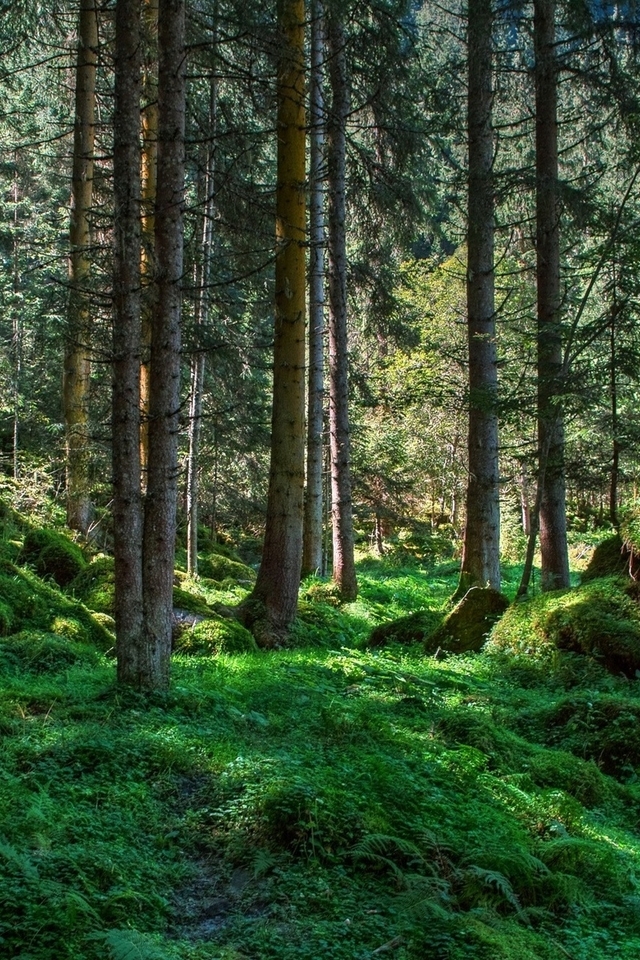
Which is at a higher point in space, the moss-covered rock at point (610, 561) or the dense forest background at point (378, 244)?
the dense forest background at point (378, 244)

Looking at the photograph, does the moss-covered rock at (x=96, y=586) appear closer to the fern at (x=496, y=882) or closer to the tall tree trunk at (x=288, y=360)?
the tall tree trunk at (x=288, y=360)

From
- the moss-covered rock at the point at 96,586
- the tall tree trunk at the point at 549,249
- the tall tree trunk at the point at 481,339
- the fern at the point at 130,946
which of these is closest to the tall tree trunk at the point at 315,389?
the tall tree trunk at the point at 481,339

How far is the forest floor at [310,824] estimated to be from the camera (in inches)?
125

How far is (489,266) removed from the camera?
453 inches

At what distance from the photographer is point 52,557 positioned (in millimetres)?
11086

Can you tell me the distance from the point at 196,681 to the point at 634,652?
14.7ft

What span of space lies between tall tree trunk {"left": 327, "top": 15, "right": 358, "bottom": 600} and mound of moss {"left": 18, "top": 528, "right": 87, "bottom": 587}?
4888mm

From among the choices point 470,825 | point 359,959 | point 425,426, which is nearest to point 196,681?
point 470,825

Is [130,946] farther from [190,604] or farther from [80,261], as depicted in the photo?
[80,261]

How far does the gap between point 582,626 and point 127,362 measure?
5.61 m

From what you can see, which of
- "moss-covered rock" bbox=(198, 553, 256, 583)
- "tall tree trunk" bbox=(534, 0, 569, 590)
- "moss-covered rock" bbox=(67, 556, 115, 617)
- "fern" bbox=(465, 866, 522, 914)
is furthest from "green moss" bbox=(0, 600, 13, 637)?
"moss-covered rock" bbox=(198, 553, 256, 583)

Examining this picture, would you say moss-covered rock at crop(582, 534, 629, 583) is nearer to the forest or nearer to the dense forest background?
the forest

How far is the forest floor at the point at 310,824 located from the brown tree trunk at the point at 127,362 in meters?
0.54

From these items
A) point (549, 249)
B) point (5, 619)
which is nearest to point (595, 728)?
point (5, 619)
